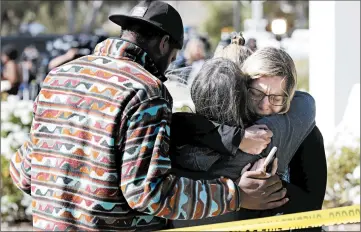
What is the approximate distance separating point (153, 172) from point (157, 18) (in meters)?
0.55

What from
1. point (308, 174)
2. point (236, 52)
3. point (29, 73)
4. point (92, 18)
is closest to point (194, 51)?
point (29, 73)

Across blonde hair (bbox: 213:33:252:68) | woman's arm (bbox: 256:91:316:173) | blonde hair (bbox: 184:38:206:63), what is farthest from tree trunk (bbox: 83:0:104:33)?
woman's arm (bbox: 256:91:316:173)

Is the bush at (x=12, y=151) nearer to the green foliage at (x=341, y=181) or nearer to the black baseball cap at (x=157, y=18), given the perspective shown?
the green foliage at (x=341, y=181)

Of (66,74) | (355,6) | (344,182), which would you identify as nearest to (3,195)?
(344,182)

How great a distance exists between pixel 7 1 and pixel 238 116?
108 ft

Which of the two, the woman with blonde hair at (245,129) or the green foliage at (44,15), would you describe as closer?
the woman with blonde hair at (245,129)

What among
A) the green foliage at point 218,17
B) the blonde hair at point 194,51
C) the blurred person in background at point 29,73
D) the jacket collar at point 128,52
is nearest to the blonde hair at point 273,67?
the jacket collar at point 128,52

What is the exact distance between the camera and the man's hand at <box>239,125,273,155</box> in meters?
2.58

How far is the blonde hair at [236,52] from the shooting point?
2.81 metres

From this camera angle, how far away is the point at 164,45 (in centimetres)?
257

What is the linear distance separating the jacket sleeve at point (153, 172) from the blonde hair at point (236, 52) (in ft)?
1.59

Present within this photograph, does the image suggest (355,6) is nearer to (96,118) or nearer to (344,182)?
(344,182)

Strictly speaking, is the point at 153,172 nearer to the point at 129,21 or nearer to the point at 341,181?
the point at 129,21

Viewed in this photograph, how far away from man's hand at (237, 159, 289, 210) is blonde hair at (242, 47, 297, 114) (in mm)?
283
